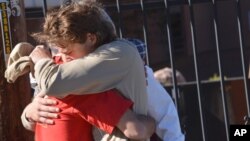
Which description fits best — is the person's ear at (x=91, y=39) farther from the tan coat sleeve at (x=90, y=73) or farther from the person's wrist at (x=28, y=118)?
the person's wrist at (x=28, y=118)

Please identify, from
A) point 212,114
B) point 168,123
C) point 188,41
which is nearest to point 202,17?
point 188,41

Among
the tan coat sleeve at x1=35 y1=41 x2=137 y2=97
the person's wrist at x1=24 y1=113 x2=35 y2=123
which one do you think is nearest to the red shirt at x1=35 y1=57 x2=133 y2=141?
the tan coat sleeve at x1=35 y1=41 x2=137 y2=97

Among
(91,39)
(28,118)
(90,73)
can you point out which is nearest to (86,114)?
(90,73)

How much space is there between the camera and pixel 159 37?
1559 cm

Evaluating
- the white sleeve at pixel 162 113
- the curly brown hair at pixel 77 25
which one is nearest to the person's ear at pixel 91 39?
the curly brown hair at pixel 77 25

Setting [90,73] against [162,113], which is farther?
[162,113]

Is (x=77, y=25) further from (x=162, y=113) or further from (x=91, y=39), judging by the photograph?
(x=162, y=113)

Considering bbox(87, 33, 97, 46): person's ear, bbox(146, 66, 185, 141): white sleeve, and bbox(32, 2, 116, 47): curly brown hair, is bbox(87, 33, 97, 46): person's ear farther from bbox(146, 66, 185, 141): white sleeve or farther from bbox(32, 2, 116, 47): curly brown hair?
bbox(146, 66, 185, 141): white sleeve

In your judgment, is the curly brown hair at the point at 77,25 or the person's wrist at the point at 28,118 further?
the person's wrist at the point at 28,118

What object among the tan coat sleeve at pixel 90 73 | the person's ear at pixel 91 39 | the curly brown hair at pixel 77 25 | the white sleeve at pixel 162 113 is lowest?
the white sleeve at pixel 162 113

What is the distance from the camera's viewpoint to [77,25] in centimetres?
255

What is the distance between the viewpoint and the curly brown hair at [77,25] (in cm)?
254

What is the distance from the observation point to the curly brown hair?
2543 millimetres

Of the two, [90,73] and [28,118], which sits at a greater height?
[90,73]
